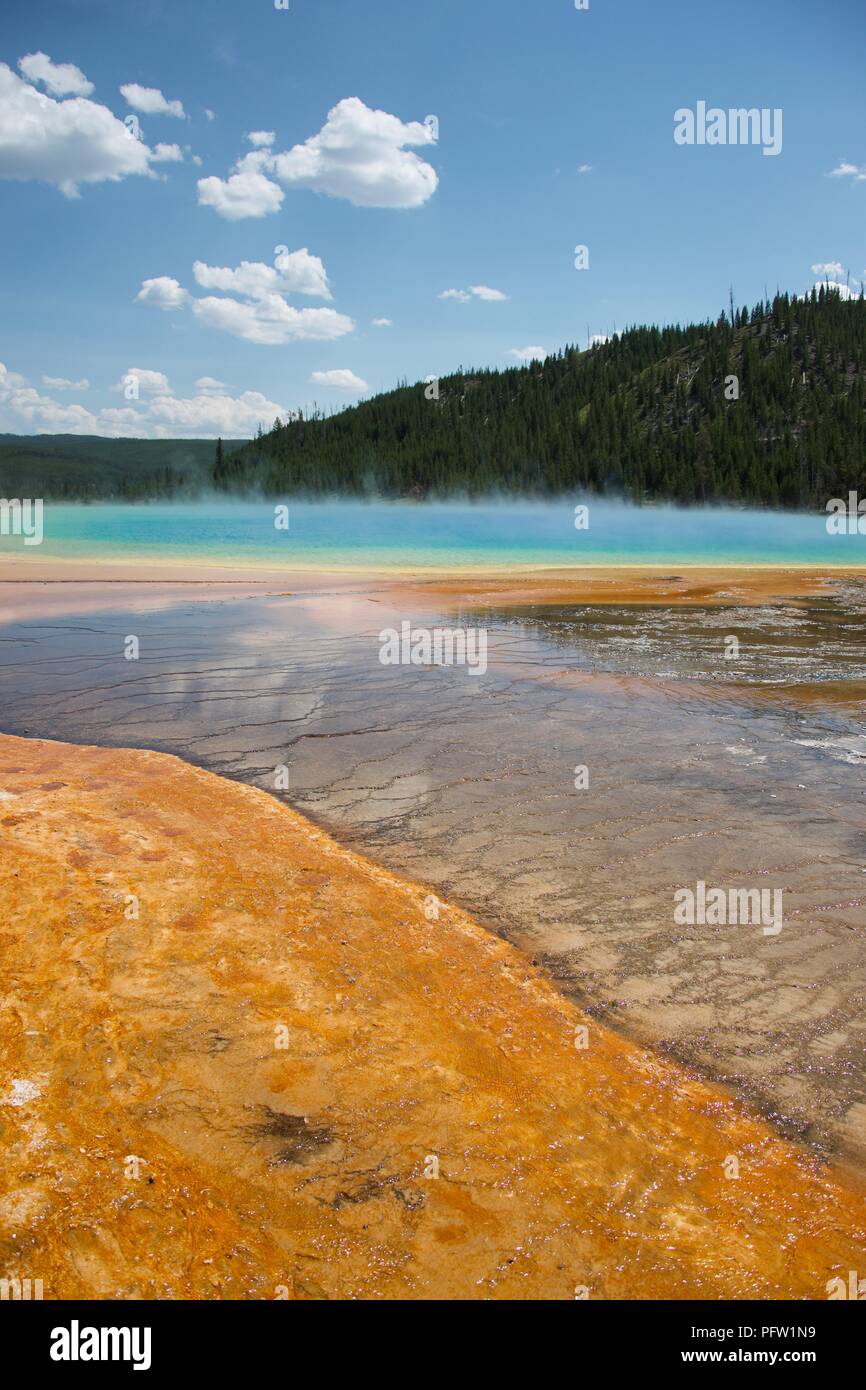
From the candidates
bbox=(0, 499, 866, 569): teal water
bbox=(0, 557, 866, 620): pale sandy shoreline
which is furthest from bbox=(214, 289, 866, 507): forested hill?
bbox=(0, 557, 866, 620): pale sandy shoreline

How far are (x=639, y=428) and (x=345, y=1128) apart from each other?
118m

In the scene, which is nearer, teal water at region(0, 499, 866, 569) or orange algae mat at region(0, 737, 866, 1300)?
orange algae mat at region(0, 737, 866, 1300)

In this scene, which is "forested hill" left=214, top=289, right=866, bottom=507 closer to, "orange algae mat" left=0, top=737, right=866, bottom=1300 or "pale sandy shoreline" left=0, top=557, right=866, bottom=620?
"pale sandy shoreline" left=0, top=557, right=866, bottom=620

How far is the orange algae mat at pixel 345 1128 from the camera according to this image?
2262 mm

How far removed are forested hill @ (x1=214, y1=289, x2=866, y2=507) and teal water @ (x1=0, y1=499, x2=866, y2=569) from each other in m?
14.5

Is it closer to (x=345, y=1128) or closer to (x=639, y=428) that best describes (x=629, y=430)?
(x=639, y=428)

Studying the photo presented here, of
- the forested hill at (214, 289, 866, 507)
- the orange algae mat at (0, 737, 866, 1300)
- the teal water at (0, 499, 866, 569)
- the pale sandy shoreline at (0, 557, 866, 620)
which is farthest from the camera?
the forested hill at (214, 289, 866, 507)

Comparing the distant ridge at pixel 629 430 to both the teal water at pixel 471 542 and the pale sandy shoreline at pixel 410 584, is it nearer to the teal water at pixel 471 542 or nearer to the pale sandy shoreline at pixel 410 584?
the teal water at pixel 471 542

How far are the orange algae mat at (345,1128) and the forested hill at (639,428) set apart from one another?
288ft

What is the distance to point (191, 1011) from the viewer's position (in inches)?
130

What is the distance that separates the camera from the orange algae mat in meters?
2.26

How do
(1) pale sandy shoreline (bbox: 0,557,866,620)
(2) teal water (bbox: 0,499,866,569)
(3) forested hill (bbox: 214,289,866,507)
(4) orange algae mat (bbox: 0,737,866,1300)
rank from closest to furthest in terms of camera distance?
(4) orange algae mat (bbox: 0,737,866,1300)
(1) pale sandy shoreline (bbox: 0,557,866,620)
(2) teal water (bbox: 0,499,866,569)
(3) forested hill (bbox: 214,289,866,507)

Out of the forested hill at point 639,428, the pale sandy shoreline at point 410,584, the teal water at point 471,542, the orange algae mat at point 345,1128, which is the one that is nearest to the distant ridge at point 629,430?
the forested hill at point 639,428
